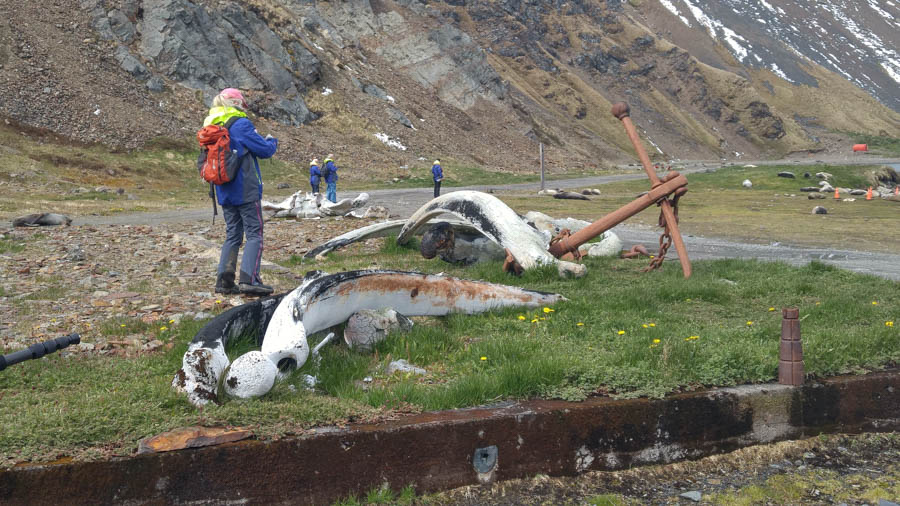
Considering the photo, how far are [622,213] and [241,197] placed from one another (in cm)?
427

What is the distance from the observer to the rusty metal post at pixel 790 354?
13.7ft

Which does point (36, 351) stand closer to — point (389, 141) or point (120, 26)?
point (120, 26)

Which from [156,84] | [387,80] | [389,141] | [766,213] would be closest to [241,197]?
[766,213]

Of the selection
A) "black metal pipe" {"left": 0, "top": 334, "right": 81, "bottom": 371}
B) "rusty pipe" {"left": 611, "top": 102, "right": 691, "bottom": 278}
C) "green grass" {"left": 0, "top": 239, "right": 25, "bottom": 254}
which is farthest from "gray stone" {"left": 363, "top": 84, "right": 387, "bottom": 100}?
"black metal pipe" {"left": 0, "top": 334, "right": 81, "bottom": 371}

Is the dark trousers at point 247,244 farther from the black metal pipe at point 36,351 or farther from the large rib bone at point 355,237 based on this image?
the black metal pipe at point 36,351

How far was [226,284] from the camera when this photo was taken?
6.71 m

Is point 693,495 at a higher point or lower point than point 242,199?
lower

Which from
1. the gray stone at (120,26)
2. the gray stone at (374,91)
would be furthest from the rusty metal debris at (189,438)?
the gray stone at (374,91)

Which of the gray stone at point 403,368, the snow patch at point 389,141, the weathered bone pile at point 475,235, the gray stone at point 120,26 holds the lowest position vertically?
the gray stone at point 403,368

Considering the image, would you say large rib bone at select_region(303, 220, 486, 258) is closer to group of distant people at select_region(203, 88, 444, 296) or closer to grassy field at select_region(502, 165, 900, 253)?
group of distant people at select_region(203, 88, 444, 296)

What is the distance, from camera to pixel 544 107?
236 feet

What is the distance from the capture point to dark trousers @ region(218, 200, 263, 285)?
6746 mm

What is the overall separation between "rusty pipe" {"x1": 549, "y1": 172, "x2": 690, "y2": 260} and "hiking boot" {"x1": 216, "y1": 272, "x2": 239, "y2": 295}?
3738mm

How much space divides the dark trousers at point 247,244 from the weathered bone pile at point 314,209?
976 centimetres
